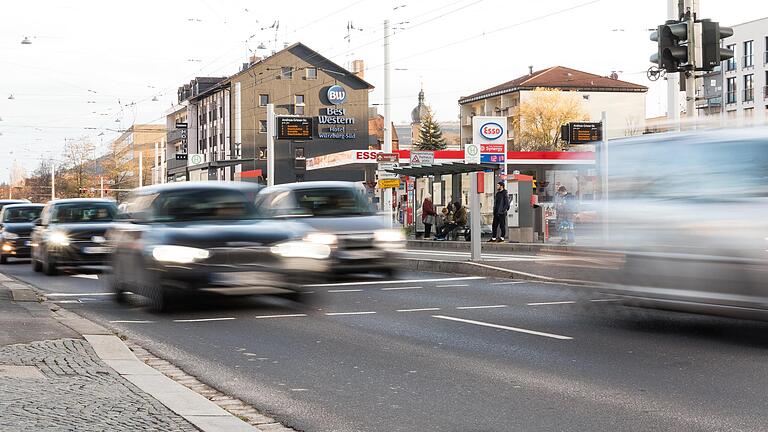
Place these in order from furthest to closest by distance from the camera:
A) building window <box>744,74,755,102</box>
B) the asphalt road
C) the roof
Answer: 1. the roof
2. building window <box>744,74,755,102</box>
3. the asphalt road

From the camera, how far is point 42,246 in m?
22.0

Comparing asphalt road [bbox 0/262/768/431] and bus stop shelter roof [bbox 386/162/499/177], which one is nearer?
asphalt road [bbox 0/262/768/431]

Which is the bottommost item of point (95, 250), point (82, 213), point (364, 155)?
point (95, 250)

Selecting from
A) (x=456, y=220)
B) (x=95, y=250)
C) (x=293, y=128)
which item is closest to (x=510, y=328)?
(x=95, y=250)

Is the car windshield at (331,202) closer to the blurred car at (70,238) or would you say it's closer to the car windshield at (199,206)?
the blurred car at (70,238)

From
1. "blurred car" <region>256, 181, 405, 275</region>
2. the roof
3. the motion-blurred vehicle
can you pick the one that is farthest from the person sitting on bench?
the roof

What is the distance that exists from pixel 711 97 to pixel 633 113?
19.3 m

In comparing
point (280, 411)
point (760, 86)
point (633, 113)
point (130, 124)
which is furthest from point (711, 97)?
point (280, 411)

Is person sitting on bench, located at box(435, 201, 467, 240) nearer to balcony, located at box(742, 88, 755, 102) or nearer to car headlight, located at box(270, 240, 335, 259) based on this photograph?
car headlight, located at box(270, 240, 335, 259)

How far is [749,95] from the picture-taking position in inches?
3494

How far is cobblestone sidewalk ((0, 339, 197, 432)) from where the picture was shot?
19.2 ft

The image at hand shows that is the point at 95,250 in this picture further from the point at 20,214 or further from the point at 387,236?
the point at 20,214

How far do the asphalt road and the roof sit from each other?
94.6 meters

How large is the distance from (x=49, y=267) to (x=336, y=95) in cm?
7350
